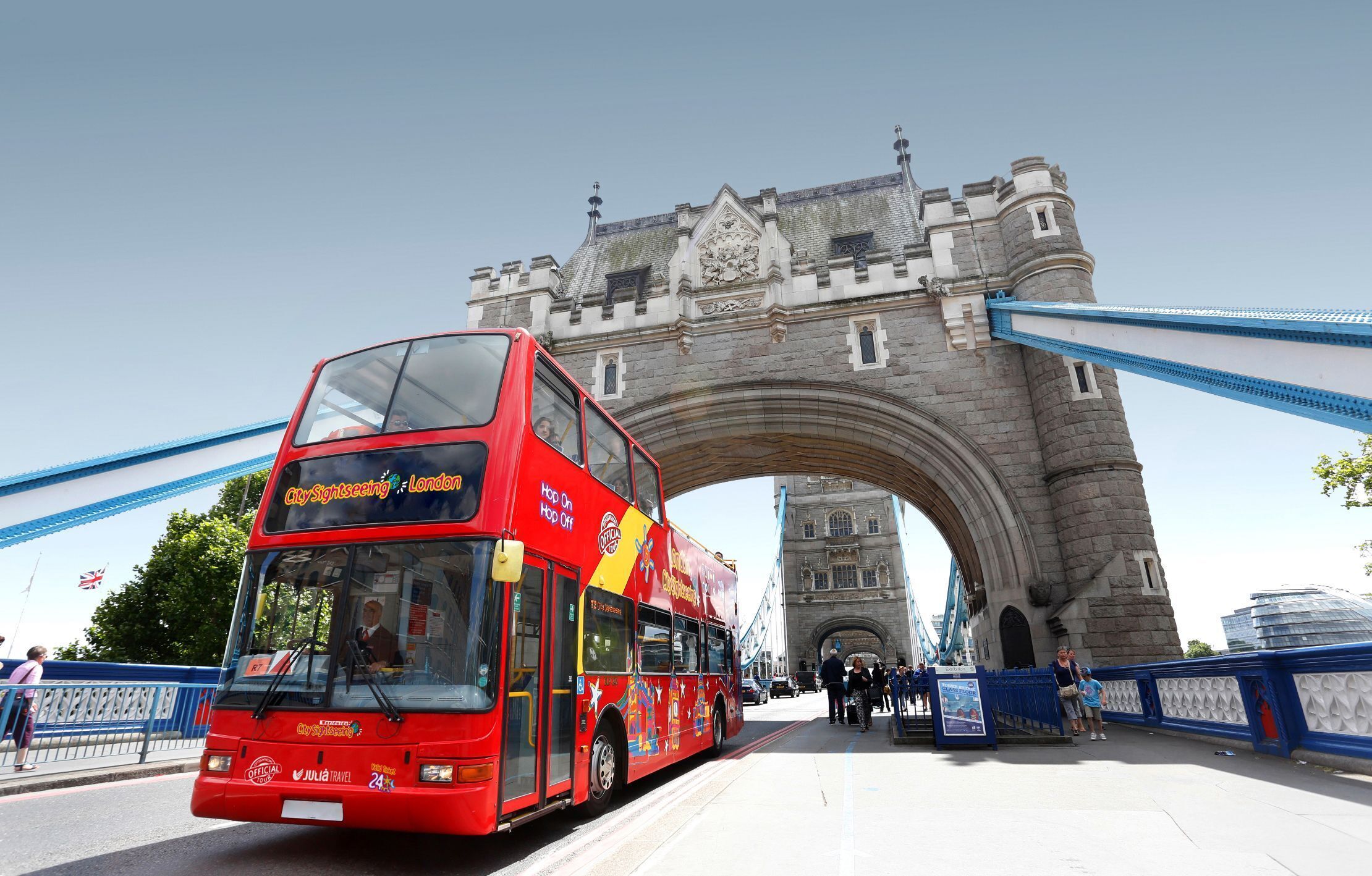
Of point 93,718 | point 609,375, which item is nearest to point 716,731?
point 93,718

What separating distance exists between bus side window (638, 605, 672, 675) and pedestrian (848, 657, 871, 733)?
668cm

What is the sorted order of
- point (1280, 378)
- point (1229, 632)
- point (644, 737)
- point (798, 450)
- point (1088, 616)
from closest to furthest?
point (644, 737) < point (1280, 378) < point (1088, 616) < point (798, 450) < point (1229, 632)

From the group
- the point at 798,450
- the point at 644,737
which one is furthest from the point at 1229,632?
the point at 644,737

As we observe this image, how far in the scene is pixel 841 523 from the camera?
1972 inches

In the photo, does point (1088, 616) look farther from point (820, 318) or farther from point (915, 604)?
point (915, 604)

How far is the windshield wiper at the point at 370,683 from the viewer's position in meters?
3.86

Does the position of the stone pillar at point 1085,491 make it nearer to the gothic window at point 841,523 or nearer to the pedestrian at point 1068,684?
the pedestrian at point 1068,684

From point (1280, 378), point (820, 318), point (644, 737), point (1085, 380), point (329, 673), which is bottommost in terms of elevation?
point (644, 737)

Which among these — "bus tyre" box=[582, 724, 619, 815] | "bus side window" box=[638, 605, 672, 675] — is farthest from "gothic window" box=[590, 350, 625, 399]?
"bus tyre" box=[582, 724, 619, 815]

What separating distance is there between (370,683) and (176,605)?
24.3 m

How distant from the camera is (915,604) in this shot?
4703cm

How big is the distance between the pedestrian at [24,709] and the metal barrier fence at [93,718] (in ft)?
0.08

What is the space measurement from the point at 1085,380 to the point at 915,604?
36881 mm

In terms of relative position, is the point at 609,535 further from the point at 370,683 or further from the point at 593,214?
the point at 593,214
